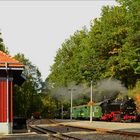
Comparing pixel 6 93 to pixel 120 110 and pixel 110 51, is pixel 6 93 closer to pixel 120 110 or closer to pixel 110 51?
pixel 120 110

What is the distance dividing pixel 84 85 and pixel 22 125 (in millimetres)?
59615

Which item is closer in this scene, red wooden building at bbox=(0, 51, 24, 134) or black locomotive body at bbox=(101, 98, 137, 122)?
red wooden building at bbox=(0, 51, 24, 134)

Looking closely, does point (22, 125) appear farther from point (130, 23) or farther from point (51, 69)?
point (51, 69)

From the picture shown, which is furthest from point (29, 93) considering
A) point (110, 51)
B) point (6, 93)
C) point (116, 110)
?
point (6, 93)

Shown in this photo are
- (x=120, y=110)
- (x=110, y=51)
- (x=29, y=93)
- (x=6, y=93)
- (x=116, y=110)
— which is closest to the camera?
(x=6, y=93)

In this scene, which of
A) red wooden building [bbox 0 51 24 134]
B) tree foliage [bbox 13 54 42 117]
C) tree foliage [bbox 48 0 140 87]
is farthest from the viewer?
tree foliage [bbox 13 54 42 117]

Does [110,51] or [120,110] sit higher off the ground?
[110,51]

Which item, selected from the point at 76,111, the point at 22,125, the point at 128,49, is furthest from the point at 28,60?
the point at 22,125

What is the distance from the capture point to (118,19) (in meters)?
76.4

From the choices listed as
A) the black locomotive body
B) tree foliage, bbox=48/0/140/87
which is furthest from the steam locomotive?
tree foliage, bbox=48/0/140/87

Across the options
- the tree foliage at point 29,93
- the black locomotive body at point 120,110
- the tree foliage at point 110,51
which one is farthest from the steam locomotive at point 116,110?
the tree foliage at point 29,93

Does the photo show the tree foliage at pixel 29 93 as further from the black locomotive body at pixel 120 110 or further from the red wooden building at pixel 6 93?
the red wooden building at pixel 6 93

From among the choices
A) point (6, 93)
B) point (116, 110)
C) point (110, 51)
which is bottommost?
point (116, 110)

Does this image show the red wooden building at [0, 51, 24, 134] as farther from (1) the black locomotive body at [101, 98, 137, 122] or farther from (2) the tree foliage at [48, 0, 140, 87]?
(2) the tree foliage at [48, 0, 140, 87]
